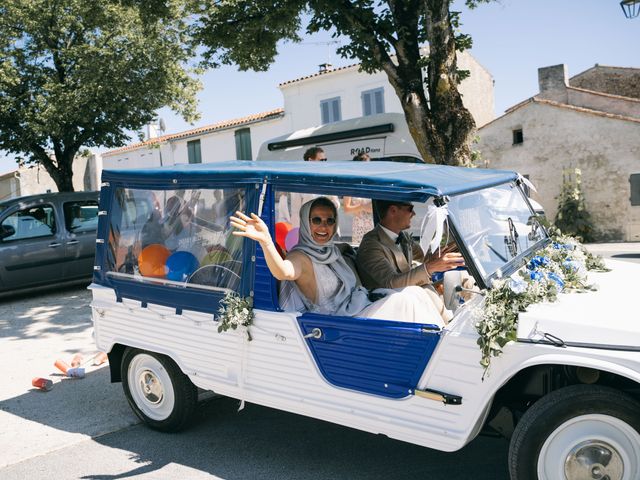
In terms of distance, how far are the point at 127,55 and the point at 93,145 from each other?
295 centimetres

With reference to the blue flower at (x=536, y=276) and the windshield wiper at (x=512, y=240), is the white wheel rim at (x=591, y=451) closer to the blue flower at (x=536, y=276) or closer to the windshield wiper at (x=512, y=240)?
Answer: the blue flower at (x=536, y=276)

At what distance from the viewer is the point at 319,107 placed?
2900 centimetres

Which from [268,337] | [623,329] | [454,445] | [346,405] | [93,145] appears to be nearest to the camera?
[623,329]

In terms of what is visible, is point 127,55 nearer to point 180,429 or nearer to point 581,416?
point 180,429

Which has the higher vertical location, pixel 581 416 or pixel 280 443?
pixel 581 416

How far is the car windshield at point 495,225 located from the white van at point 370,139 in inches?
239

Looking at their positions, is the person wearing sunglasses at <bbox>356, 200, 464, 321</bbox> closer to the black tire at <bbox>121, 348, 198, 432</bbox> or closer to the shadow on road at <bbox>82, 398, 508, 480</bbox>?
the shadow on road at <bbox>82, 398, 508, 480</bbox>

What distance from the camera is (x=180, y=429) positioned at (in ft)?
15.3

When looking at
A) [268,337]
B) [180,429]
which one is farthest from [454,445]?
[180,429]

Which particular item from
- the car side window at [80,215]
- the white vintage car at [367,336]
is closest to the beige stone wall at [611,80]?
the car side window at [80,215]

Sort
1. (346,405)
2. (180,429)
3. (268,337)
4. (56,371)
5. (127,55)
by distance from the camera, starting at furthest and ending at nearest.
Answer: (127,55) → (56,371) → (180,429) → (268,337) → (346,405)

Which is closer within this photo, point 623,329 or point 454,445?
point 623,329

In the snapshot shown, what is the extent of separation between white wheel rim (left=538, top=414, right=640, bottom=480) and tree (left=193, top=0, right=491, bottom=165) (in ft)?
21.4

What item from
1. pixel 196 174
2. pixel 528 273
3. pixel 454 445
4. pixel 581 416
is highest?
pixel 196 174
